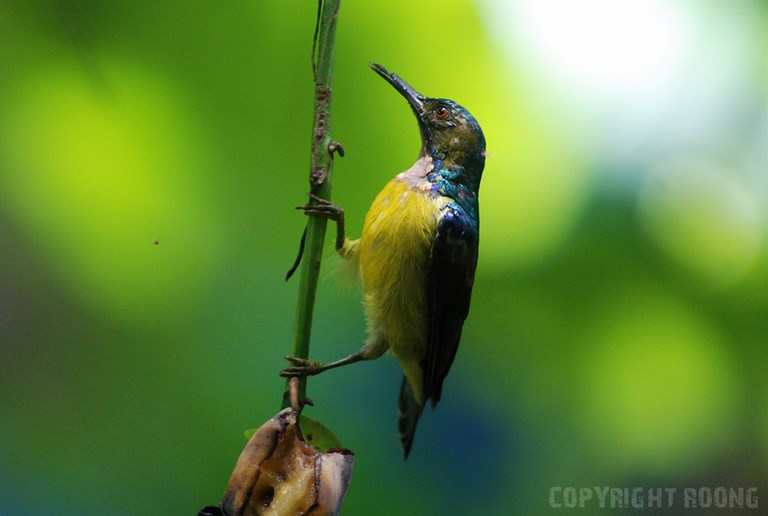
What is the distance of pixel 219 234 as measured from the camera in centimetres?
193

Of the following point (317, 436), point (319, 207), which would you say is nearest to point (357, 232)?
point (319, 207)

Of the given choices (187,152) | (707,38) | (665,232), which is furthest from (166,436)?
(707,38)

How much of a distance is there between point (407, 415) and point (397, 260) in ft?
1.42

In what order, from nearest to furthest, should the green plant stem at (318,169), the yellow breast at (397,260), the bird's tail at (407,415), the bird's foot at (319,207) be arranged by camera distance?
the green plant stem at (318,169)
the bird's foot at (319,207)
the yellow breast at (397,260)
the bird's tail at (407,415)

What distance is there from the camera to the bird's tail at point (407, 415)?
70.7 inches

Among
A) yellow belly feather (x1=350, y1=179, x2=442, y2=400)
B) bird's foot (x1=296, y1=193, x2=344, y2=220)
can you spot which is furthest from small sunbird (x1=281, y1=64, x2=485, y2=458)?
bird's foot (x1=296, y1=193, x2=344, y2=220)

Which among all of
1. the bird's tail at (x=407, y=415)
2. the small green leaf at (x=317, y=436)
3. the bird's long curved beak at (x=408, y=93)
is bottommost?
the bird's tail at (x=407, y=415)

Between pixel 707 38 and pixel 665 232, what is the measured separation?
53 centimetres

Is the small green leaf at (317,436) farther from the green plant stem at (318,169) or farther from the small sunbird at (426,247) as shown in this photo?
the small sunbird at (426,247)

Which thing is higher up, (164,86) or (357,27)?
(357,27)

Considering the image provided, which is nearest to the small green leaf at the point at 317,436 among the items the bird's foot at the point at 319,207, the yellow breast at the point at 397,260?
the bird's foot at the point at 319,207

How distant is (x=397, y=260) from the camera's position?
1.57 meters

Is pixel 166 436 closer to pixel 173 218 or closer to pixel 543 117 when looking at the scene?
pixel 173 218

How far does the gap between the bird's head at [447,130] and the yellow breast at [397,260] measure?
4.5 inches
